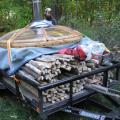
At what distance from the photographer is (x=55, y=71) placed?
429 centimetres

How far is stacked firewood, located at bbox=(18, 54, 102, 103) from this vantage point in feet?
13.8

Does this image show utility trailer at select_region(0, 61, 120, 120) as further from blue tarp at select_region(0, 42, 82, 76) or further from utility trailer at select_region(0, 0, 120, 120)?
blue tarp at select_region(0, 42, 82, 76)

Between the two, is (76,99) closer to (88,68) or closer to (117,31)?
(88,68)

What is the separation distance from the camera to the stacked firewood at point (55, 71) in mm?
4203

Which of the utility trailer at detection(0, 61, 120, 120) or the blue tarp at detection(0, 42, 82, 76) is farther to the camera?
the blue tarp at detection(0, 42, 82, 76)

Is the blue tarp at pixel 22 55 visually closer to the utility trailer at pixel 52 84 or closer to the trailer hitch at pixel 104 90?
the utility trailer at pixel 52 84

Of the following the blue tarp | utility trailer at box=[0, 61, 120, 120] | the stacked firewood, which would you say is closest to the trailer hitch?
utility trailer at box=[0, 61, 120, 120]

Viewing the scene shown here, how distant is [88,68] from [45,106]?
0.98 m

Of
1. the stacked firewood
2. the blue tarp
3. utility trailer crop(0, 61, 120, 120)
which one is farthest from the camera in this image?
the blue tarp

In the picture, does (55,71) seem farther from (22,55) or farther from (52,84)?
(22,55)

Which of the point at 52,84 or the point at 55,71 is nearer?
the point at 52,84

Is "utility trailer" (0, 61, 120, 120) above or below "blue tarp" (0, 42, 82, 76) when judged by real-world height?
below

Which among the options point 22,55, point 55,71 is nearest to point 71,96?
point 55,71

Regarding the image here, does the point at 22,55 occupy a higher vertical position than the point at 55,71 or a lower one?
higher
